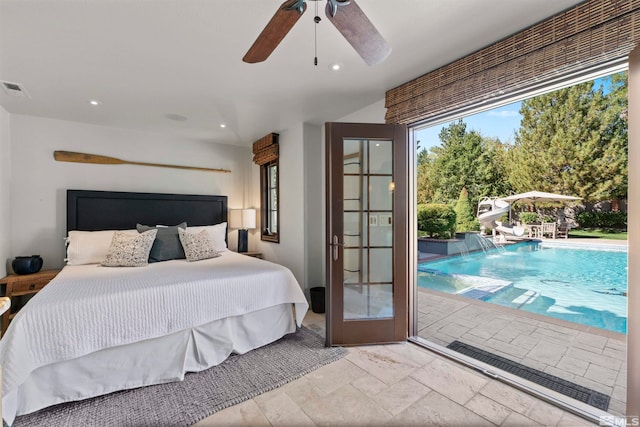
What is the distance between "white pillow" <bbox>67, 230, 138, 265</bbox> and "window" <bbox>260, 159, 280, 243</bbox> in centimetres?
199

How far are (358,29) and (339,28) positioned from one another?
9cm

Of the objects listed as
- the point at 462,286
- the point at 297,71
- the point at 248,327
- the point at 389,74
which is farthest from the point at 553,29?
the point at 462,286

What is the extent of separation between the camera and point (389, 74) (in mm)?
2350

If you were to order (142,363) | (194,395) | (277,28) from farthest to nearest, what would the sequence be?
(142,363)
(194,395)
(277,28)

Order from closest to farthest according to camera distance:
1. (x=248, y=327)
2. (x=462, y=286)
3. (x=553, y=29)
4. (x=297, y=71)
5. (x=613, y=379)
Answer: (x=553, y=29) → (x=613, y=379) → (x=297, y=71) → (x=248, y=327) → (x=462, y=286)

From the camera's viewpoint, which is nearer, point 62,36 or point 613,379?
point 62,36

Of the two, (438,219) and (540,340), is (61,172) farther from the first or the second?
(438,219)

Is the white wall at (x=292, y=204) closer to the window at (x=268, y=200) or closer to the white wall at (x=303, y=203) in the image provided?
the white wall at (x=303, y=203)

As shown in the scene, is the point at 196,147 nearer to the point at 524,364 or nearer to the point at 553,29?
the point at 553,29

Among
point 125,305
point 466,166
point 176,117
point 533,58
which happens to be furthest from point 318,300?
point 466,166

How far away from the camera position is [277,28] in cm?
127

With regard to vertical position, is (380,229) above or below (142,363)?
above

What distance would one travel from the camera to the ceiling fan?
3.76ft

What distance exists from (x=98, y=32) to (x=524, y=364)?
4.01m
